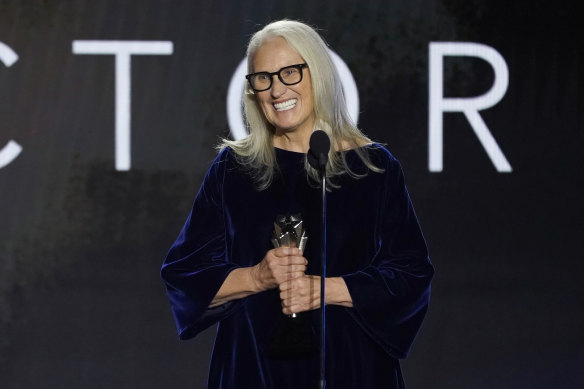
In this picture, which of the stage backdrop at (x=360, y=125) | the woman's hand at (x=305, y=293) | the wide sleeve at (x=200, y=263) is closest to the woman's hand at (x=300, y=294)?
the woman's hand at (x=305, y=293)

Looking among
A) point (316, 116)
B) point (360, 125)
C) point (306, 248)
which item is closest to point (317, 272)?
point (306, 248)

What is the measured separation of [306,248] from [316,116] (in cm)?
29

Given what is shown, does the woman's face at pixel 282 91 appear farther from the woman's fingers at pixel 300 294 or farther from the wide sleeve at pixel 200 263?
the woman's fingers at pixel 300 294

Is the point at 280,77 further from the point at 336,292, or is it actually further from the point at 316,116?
the point at 336,292

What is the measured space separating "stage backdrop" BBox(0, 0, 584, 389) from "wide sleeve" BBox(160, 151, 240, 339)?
5.92 feet

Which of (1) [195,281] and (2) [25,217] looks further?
(2) [25,217]

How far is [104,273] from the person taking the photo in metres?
3.69

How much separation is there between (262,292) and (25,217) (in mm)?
2170

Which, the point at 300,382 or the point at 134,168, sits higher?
the point at 134,168

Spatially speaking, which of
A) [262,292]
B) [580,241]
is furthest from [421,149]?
Result: [262,292]

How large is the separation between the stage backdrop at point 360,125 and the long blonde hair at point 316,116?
5.75 feet

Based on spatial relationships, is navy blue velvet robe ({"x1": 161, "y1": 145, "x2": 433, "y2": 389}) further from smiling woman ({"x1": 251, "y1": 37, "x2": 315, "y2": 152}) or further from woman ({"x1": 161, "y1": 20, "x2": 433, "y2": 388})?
smiling woman ({"x1": 251, "y1": 37, "x2": 315, "y2": 152})

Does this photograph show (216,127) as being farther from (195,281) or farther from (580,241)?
(195,281)

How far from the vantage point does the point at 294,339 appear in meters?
1.74
